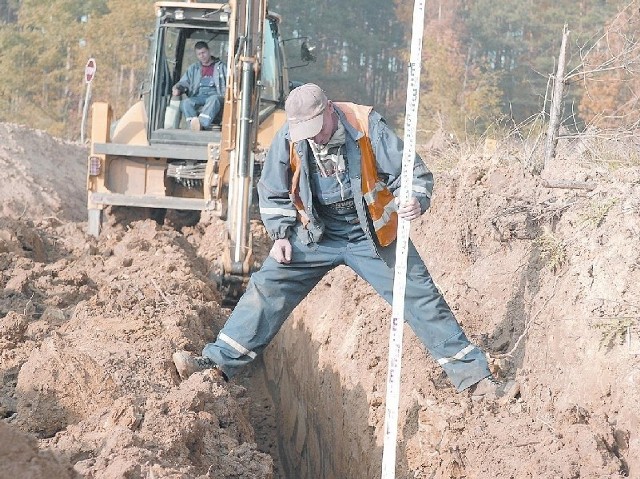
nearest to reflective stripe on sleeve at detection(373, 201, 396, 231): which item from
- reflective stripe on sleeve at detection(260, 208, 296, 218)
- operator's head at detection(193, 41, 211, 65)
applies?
reflective stripe on sleeve at detection(260, 208, 296, 218)

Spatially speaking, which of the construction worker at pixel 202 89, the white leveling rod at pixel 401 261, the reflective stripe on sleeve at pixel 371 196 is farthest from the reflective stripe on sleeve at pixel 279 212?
the construction worker at pixel 202 89

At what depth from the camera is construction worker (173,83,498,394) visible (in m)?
4.80

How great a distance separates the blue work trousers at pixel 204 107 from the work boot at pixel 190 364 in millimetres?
5303

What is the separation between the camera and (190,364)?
531 centimetres

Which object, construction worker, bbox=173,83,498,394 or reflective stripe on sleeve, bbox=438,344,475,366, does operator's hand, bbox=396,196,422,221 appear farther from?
reflective stripe on sleeve, bbox=438,344,475,366

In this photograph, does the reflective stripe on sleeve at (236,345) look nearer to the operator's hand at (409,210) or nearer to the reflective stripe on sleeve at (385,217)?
the reflective stripe on sleeve at (385,217)

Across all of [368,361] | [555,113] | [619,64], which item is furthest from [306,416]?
[619,64]

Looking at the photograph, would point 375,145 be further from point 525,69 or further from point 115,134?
point 525,69

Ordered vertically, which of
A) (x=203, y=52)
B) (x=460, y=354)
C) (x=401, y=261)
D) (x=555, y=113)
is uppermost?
(x=203, y=52)

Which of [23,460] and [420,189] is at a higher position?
[420,189]

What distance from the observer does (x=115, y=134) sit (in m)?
10.9

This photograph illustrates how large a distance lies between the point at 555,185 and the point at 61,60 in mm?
27274

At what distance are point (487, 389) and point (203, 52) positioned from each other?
6606mm

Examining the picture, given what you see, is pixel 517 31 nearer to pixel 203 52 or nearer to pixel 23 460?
pixel 203 52
